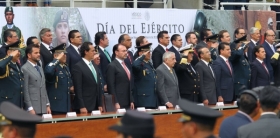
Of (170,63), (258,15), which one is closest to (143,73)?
(170,63)

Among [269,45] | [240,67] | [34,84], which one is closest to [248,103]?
[34,84]

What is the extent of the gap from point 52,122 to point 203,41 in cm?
572

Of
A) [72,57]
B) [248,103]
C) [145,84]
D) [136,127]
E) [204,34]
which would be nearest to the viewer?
[136,127]

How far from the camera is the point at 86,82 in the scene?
13320 millimetres

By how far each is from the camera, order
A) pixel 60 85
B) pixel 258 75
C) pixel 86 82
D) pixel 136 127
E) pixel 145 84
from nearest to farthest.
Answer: pixel 136 127, pixel 60 85, pixel 86 82, pixel 145 84, pixel 258 75

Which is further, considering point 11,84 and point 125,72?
point 125,72

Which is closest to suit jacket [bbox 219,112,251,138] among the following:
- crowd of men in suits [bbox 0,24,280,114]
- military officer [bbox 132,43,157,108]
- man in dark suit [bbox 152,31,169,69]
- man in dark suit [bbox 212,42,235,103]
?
crowd of men in suits [bbox 0,24,280,114]

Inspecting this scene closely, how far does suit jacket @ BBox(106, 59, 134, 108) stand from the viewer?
44.8 feet

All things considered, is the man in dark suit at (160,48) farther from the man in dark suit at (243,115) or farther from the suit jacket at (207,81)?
the man in dark suit at (243,115)

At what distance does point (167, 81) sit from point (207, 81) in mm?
983

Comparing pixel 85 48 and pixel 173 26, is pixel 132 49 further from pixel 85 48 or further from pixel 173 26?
pixel 85 48

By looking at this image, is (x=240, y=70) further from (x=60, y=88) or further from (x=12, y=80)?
(x=12, y=80)

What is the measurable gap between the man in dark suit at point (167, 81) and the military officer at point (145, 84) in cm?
12

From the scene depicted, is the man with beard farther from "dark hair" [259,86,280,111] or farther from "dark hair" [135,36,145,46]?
"dark hair" [259,86,280,111]
